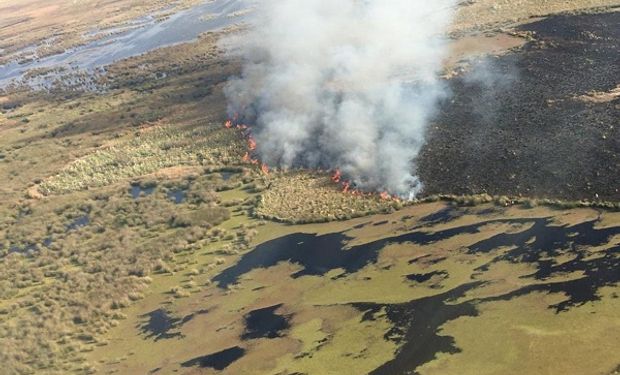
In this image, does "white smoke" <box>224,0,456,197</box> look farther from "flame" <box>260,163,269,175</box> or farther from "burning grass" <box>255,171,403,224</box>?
"burning grass" <box>255,171,403,224</box>

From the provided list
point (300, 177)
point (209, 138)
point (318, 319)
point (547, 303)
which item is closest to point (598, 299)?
point (547, 303)

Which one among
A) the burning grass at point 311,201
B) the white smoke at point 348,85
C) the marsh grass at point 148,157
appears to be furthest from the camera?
the marsh grass at point 148,157

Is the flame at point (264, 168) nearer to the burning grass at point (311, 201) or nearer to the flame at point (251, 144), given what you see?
the burning grass at point (311, 201)

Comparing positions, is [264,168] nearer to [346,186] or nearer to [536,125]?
[346,186]

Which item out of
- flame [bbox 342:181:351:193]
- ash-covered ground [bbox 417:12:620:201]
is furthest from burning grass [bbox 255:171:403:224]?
ash-covered ground [bbox 417:12:620:201]

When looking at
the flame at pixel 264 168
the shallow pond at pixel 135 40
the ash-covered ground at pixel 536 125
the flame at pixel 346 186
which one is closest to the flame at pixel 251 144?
the flame at pixel 264 168

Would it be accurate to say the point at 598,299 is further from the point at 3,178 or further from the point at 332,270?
the point at 3,178
